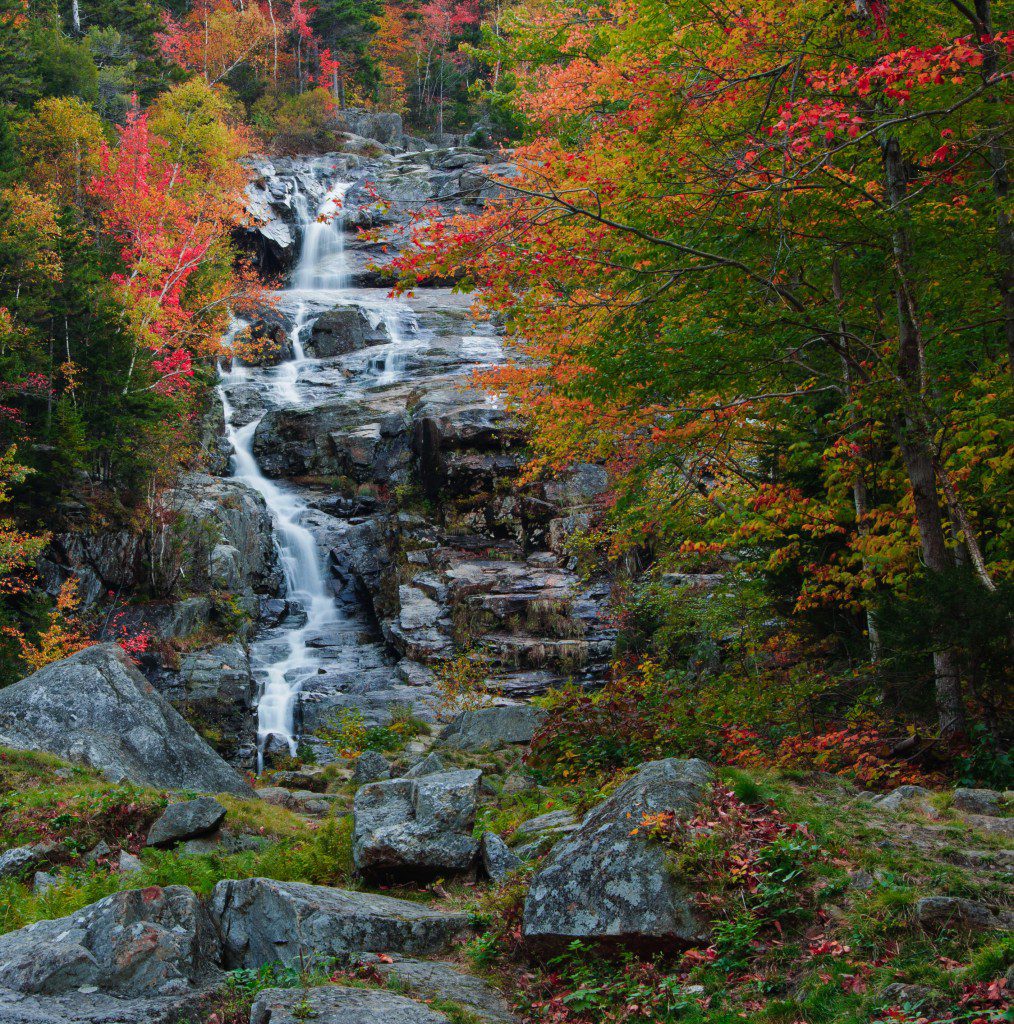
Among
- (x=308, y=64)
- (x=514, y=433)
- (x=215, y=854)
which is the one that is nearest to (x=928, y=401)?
(x=215, y=854)

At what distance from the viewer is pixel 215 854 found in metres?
6.18

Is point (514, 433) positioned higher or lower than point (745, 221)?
lower

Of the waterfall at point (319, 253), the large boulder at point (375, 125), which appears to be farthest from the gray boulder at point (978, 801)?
the large boulder at point (375, 125)

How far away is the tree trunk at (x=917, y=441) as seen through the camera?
6.48m

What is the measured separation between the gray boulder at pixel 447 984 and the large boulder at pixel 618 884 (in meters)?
0.37

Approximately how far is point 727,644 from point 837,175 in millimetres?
8911

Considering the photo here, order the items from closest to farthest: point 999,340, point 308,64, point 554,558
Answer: point 999,340
point 554,558
point 308,64

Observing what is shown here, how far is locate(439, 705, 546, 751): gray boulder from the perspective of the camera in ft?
36.9

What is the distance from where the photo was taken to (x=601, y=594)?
18.8 metres

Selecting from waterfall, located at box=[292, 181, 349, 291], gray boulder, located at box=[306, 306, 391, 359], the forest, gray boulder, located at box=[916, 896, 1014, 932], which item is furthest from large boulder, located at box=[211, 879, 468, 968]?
waterfall, located at box=[292, 181, 349, 291]

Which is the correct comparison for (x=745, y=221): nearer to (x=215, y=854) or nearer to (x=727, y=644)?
(x=215, y=854)

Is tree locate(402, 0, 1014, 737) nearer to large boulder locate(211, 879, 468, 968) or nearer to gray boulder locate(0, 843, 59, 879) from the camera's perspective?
large boulder locate(211, 879, 468, 968)

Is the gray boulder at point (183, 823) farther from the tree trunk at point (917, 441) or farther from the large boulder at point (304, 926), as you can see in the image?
the tree trunk at point (917, 441)

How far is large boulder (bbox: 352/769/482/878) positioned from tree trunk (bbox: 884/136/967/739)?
13.0 feet
